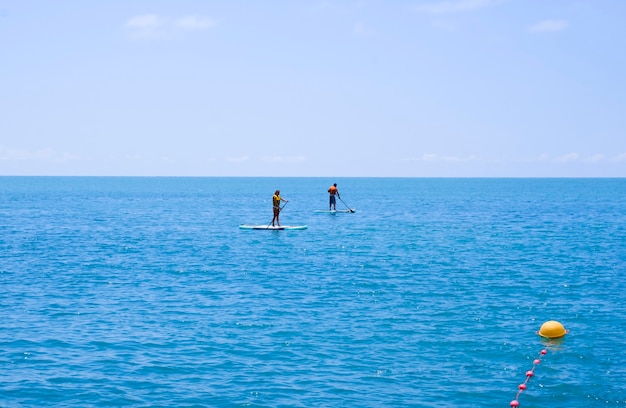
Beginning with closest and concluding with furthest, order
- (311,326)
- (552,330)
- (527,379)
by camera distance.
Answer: (527,379), (552,330), (311,326)

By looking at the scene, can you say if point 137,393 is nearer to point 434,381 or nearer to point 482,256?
point 434,381

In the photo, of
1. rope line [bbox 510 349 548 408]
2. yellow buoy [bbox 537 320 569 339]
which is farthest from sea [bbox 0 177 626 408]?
yellow buoy [bbox 537 320 569 339]

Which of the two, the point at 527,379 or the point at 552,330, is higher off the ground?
the point at 552,330

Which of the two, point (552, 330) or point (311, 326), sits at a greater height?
point (552, 330)

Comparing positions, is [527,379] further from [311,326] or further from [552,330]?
[311,326]

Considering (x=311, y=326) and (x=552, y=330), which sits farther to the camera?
(x=311, y=326)

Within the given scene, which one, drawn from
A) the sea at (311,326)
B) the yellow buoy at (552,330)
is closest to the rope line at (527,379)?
the sea at (311,326)

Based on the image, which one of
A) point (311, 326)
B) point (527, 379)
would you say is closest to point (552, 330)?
point (527, 379)

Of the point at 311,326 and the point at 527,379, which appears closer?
the point at 527,379

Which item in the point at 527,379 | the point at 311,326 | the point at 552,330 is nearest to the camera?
the point at 527,379

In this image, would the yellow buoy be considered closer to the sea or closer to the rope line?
the sea

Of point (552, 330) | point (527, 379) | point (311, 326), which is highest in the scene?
point (552, 330)

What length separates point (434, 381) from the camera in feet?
61.1

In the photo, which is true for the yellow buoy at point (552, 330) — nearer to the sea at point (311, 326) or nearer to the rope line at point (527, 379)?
the sea at point (311, 326)
